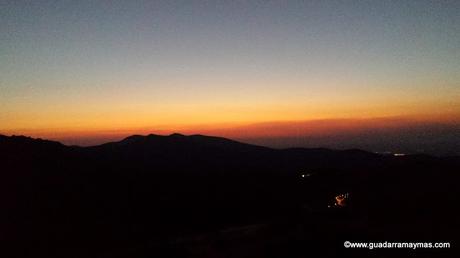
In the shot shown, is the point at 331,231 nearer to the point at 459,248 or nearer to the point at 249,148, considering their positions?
the point at 459,248

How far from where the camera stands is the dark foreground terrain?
35.7ft

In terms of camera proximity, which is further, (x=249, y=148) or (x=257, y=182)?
(x=249, y=148)

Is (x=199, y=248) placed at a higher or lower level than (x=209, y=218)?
higher

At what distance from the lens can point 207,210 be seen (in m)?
43.1

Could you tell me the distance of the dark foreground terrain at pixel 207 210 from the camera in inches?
428

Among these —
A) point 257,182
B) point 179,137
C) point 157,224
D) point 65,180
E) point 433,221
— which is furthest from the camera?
point 179,137

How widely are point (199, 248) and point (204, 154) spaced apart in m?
116

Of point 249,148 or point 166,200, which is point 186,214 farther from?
point 249,148

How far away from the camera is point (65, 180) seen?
151ft

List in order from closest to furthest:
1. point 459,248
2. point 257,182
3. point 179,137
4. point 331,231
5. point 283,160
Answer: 1. point 459,248
2. point 331,231
3. point 257,182
4. point 283,160
5. point 179,137

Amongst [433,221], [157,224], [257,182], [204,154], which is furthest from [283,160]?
[433,221]

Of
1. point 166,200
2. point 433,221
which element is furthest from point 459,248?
point 166,200

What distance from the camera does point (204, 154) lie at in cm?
12662

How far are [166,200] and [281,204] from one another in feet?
44.4
